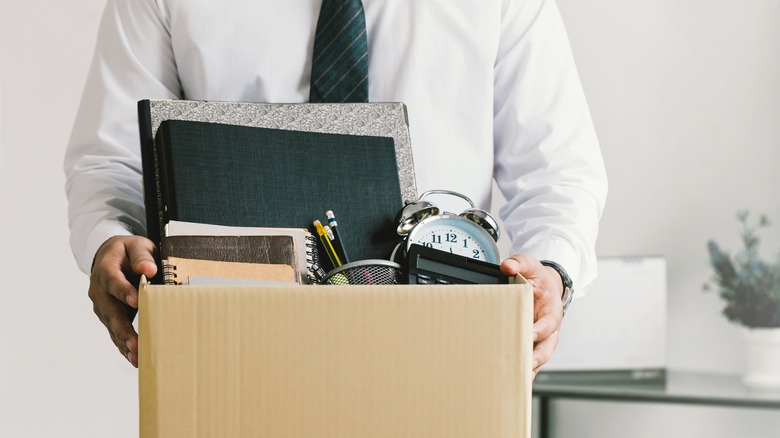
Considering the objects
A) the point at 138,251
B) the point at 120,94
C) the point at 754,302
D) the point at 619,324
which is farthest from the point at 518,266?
the point at 754,302

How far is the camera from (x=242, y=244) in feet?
2.36

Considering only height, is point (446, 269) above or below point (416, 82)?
below

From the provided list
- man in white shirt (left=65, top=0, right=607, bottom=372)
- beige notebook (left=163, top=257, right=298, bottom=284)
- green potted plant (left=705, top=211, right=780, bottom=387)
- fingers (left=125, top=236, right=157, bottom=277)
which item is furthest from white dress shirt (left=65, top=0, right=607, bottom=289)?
green potted plant (left=705, top=211, right=780, bottom=387)

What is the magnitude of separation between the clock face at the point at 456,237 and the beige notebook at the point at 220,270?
154 mm

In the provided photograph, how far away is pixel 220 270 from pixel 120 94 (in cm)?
54

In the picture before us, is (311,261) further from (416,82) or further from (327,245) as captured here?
(416,82)

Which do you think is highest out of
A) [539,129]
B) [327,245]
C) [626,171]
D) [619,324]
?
[626,171]

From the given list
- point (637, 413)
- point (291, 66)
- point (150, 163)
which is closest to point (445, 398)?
point (150, 163)

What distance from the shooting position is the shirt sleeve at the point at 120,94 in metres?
1.09

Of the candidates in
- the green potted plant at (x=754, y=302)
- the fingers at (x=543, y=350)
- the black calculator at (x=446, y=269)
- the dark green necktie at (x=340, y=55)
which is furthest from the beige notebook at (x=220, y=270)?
the green potted plant at (x=754, y=302)

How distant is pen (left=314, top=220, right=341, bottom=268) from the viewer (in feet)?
2.65

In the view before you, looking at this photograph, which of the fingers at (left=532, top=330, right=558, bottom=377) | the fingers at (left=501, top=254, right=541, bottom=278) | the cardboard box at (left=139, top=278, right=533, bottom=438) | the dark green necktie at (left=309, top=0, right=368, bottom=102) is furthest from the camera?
the dark green necktie at (left=309, top=0, right=368, bottom=102)

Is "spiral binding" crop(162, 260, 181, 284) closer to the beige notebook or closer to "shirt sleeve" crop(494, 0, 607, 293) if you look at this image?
the beige notebook

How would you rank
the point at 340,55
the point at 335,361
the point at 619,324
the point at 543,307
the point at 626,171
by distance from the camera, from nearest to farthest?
1. the point at 335,361
2. the point at 543,307
3. the point at 340,55
4. the point at 619,324
5. the point at 626,171
